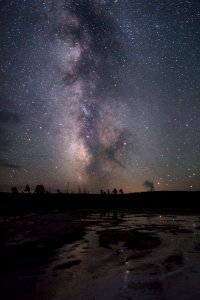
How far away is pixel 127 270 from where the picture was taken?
11000 mm

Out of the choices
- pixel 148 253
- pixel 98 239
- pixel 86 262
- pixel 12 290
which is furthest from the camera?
pixel 98 239

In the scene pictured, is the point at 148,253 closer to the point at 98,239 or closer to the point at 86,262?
the point at 86,262

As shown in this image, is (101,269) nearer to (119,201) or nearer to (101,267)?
(101,267)

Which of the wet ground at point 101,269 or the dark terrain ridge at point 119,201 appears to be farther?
the dark terrain ridge at point 119,201

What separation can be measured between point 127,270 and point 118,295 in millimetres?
2715

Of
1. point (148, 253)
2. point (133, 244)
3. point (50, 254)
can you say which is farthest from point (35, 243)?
point (148, 253)

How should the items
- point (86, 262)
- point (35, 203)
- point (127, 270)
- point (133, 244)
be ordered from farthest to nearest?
point (35, 203) < point (133, 244) < point (86, 262) < point (127, 270)

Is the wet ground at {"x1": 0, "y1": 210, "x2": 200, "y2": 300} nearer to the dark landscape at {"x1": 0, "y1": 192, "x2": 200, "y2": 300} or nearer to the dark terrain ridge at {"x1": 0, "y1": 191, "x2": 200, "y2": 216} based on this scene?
the dark landscape at {"x1": 0, "y1": 192, "x2": 200, "y2": 300}

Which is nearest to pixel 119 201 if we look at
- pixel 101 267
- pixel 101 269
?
pixel 101 267

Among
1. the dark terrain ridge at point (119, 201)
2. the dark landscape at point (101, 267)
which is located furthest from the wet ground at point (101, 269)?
the dark terrain ridge at point (119, 201)

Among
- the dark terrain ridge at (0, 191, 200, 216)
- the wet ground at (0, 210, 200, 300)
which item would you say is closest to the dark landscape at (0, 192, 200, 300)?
the wet ground at (0, 210, 200, 300)

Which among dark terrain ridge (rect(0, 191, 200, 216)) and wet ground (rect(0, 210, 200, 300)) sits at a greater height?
dark terrain ridge (rect(0, 191, 200, 216))

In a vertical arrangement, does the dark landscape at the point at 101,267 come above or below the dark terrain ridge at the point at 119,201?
below

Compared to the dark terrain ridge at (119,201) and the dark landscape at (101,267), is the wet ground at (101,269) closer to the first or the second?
the dark landscape at (101,267)
